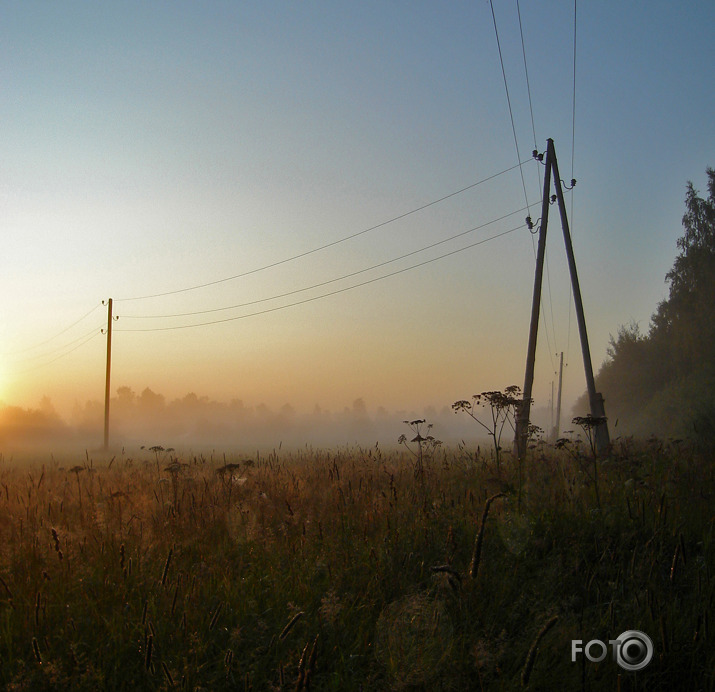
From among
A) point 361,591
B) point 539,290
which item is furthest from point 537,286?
point 361,591

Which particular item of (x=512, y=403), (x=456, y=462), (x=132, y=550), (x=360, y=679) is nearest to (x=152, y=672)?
(x=360, y=679)

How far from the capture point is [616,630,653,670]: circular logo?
287cm

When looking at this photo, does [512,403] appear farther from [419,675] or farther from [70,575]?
[70,575]

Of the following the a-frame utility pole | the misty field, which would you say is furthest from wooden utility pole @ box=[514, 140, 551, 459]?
the misty field

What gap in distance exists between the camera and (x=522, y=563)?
13.8 feet

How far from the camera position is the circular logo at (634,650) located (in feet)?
9.41

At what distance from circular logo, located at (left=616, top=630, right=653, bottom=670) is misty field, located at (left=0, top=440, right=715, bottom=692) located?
51 mm

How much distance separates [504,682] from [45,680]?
2.53 metres

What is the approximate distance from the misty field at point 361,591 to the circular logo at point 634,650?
51 mm

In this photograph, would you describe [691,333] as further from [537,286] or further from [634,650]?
[634,650]

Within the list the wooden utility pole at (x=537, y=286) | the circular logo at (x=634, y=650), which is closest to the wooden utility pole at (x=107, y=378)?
the wooden utility pole at (x=537, y=286)

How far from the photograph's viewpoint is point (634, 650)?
9.84 ft

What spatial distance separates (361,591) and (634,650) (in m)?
1.73

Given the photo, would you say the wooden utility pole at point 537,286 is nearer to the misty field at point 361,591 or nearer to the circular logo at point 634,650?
the misty field at point 361,591
